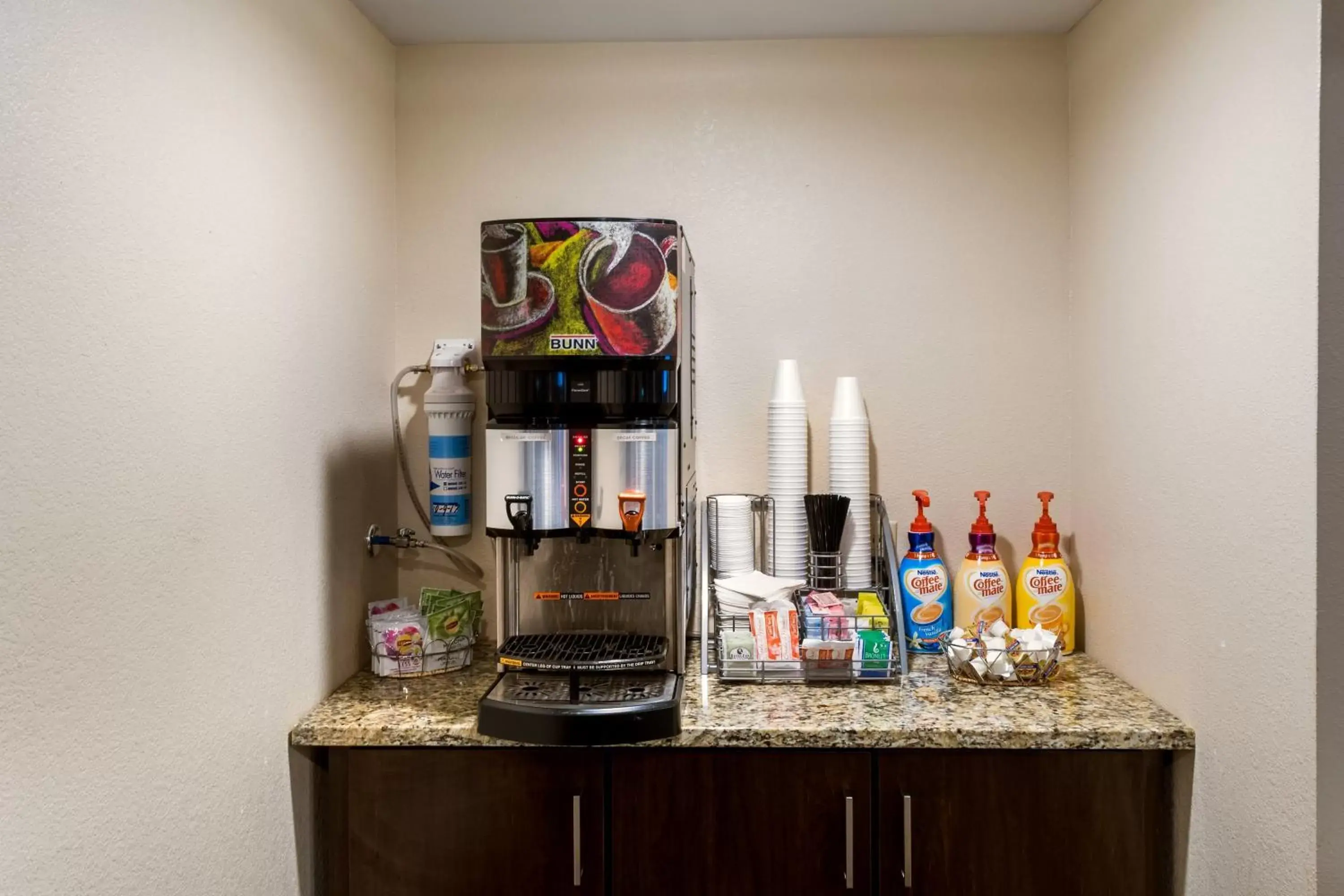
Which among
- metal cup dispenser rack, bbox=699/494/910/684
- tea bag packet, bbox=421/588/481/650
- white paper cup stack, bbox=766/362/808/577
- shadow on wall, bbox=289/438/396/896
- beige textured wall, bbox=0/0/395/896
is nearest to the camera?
beige textured wall, bbox=0/0/395/896

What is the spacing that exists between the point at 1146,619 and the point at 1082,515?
355 mm

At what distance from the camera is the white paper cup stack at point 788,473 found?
1.98 meters

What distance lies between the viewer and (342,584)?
1.81 meters

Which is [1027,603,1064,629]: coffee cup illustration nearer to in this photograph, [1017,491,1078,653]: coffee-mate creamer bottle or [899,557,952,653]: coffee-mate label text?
[1017,491,1078,653]: coffee-mate creamer bottle

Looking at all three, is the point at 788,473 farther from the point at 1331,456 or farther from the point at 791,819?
the point at 1331,456

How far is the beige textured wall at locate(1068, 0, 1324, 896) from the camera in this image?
48.7 inches

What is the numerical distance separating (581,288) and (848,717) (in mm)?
838

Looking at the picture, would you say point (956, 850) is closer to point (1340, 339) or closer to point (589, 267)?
point (1340, 339)

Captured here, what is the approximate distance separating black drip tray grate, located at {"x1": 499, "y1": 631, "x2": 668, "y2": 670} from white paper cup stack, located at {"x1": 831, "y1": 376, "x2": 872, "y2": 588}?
513 mm

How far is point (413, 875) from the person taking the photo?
1.58 meters

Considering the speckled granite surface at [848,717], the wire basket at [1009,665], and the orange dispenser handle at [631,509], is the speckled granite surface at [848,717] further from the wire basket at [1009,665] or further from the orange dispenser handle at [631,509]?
the orange dispenser handle at [631,509]

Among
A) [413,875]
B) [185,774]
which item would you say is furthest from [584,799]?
[185,774]

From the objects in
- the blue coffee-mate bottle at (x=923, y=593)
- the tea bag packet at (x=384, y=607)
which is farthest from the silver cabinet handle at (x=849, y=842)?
the tea bag packet at (x=384, y=607)

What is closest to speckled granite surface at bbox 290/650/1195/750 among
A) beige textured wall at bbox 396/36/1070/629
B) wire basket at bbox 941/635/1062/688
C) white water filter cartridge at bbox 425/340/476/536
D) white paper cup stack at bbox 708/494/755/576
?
wire basket at bbox 941/635/1062/688
